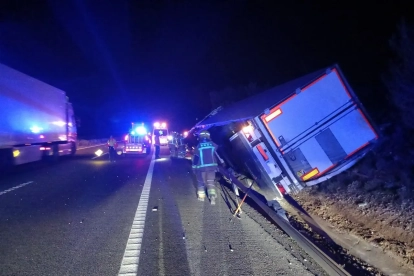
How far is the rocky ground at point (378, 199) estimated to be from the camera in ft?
18.4

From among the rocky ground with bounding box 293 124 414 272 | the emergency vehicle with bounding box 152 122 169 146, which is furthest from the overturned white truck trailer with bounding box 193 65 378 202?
the emergency vehicle with bounding box 152 122 169 146

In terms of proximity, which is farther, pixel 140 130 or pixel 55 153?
pixel 140 130

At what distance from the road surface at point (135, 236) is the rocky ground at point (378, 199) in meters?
1.81

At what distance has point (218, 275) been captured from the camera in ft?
12.7

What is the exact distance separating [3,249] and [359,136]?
7.03m

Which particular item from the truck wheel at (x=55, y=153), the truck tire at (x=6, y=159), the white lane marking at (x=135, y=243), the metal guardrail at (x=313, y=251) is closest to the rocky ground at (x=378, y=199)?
the metal guardrail at (x=313, y=251)

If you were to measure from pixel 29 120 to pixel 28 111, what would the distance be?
15.5 inches

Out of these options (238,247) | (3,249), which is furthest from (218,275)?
(3,249)

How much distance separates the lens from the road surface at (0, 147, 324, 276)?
4059 mm

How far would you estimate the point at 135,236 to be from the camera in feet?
16.6

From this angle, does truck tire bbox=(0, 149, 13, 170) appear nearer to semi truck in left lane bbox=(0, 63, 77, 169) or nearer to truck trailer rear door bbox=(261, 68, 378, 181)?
semi truck in left lane bbox=(0, 63, 77, 169)

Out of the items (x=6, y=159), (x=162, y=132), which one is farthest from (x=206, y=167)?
(x=162, y=132)

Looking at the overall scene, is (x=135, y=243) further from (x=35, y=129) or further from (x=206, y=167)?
(x=35, y=129)

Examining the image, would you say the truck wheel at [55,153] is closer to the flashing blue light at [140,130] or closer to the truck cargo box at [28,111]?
the truck cargo box at [28,111]
